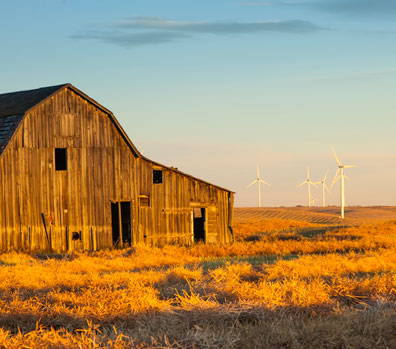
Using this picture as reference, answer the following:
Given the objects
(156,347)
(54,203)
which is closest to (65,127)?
(54,203)

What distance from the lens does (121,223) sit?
114ft

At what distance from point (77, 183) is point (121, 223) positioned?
375 cm

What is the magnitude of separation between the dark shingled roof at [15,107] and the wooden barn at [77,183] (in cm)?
7

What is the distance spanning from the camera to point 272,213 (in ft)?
313

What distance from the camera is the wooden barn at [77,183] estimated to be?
30359 mm

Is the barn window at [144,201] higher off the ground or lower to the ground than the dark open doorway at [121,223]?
higher

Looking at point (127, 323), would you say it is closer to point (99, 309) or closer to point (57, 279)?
point (99, 309)

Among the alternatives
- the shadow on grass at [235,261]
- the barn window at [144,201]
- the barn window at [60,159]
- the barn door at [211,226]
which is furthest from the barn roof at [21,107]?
the shadow on grass at [235,261]

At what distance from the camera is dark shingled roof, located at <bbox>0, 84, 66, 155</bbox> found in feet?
100

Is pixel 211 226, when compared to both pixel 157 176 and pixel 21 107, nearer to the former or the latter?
pixel 157 176

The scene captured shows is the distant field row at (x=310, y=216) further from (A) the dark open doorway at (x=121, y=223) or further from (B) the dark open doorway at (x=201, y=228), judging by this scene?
(A) the dark open doorway at (x=121, y=223)

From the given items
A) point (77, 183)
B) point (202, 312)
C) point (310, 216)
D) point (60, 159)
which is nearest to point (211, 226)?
point (77, 183)

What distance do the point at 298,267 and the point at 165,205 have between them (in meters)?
18.5

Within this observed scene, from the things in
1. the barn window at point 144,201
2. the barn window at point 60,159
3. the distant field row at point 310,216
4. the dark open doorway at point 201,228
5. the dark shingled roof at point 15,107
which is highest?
the dark shingled roof at point 15,107
